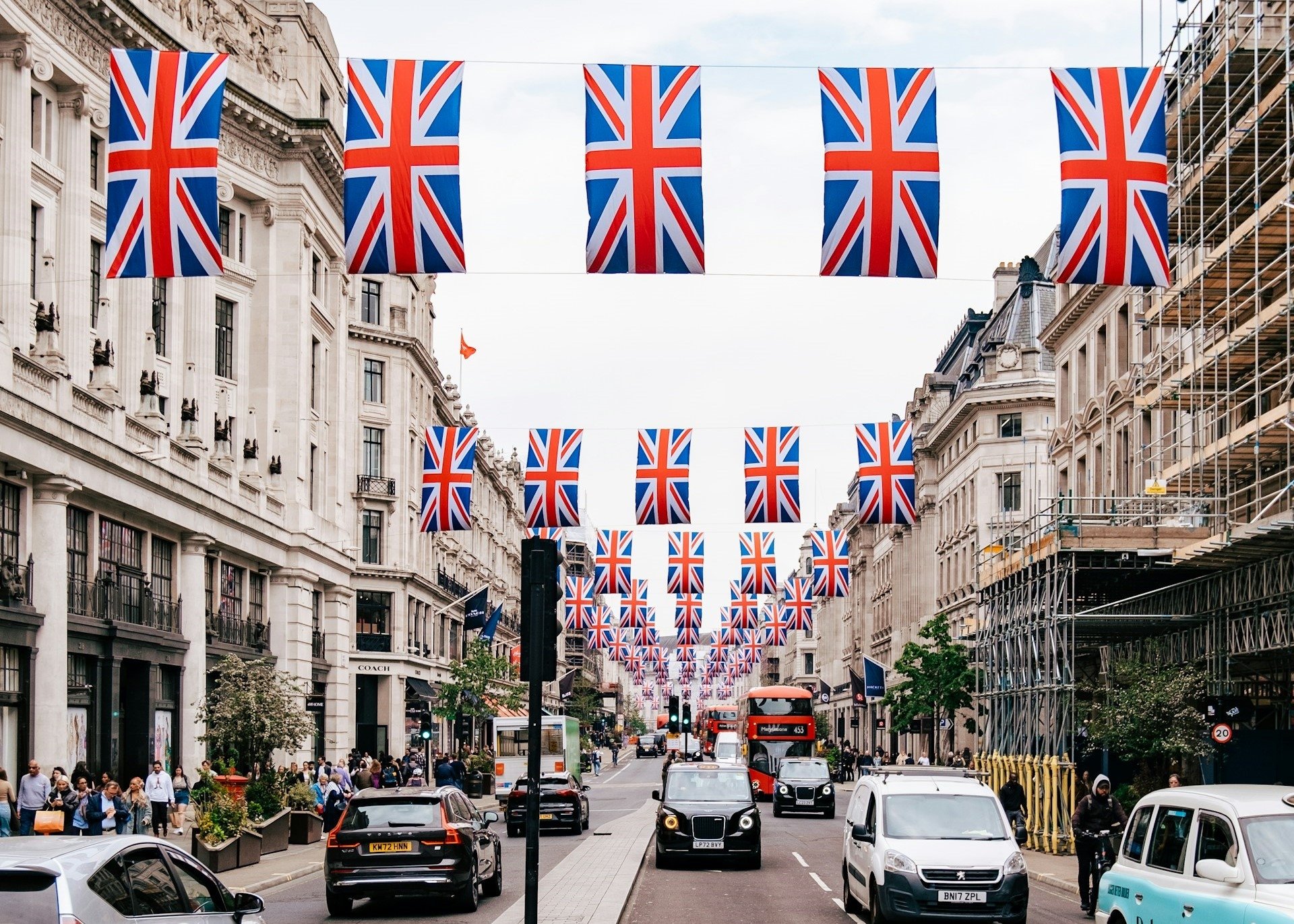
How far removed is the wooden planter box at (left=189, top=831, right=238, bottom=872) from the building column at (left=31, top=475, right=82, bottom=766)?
5.23m

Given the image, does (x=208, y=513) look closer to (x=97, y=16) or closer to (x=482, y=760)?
(x=97, y=16)

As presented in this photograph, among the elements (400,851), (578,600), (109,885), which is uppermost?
(578,600)

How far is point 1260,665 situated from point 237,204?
102 ft

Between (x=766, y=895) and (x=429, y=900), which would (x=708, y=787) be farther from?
(x=429, y=900)

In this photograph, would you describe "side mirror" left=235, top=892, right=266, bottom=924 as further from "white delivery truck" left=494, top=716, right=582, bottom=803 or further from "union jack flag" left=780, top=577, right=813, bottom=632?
"union jack flag" left=780, top=577, right=813, bottom=632

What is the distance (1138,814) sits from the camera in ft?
48.7

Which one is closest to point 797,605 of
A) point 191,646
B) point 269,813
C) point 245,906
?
point 191,646

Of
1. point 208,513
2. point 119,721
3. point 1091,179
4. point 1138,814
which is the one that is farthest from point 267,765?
point 1138,814

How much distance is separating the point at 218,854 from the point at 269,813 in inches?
362

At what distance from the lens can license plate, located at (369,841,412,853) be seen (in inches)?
847

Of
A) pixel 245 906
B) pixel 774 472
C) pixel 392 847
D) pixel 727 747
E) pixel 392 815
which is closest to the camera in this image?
pixel 245 906

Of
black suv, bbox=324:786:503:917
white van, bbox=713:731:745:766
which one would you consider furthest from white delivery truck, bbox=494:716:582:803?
black suv, bbox=324:786:503:917

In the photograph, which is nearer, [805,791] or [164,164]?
[164,164]

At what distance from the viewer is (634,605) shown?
7156cm
